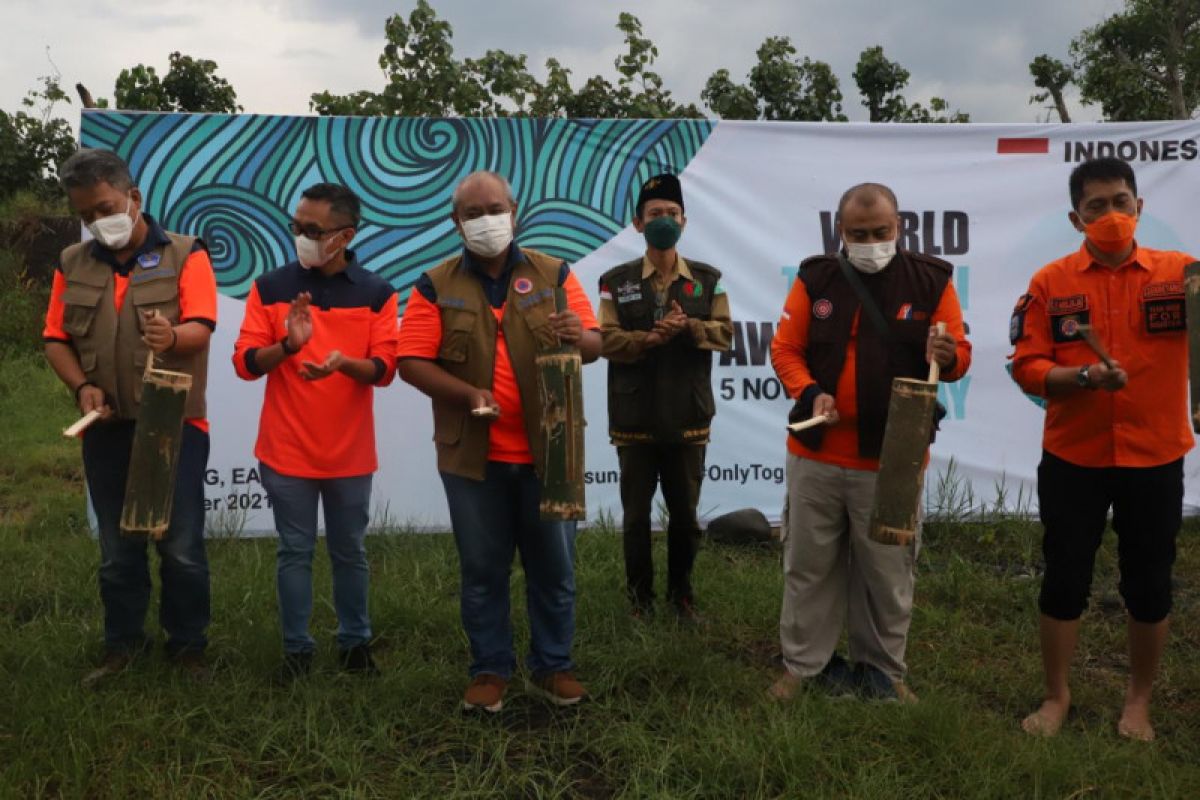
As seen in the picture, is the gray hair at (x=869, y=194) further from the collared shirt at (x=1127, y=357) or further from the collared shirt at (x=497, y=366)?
the collared shirt at (x=497, y=366)

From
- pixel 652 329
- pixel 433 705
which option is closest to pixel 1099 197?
pixel 652 329

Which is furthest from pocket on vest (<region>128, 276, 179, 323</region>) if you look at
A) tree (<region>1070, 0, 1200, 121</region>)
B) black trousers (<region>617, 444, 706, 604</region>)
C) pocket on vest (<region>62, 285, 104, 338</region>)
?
tree (<region>1070, 0, 1200, 121</region>)

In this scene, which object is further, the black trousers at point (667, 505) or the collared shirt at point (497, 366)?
the black trousers at point (667, 505)

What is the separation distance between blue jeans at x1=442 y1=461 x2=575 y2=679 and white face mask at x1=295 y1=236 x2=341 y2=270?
0.91 metres

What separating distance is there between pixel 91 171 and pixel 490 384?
1.52 metres

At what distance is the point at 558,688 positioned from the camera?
3.44 metres

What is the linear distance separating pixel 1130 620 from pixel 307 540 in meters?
2.79

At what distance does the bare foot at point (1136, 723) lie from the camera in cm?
333

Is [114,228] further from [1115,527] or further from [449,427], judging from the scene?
[1115,527]

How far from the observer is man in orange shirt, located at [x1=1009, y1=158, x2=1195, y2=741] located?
3.21 metres

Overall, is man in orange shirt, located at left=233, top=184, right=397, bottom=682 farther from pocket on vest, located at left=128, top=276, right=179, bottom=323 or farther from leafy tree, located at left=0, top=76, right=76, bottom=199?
leafy tree, located at left=0, top=76, right=76, bottom=199

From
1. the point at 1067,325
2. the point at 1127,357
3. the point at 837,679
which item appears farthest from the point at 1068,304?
the point at 837,679

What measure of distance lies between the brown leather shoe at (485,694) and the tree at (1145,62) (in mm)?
19094

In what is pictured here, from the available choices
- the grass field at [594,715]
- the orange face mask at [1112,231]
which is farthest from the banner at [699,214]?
the orange face mask at [1112,231]
